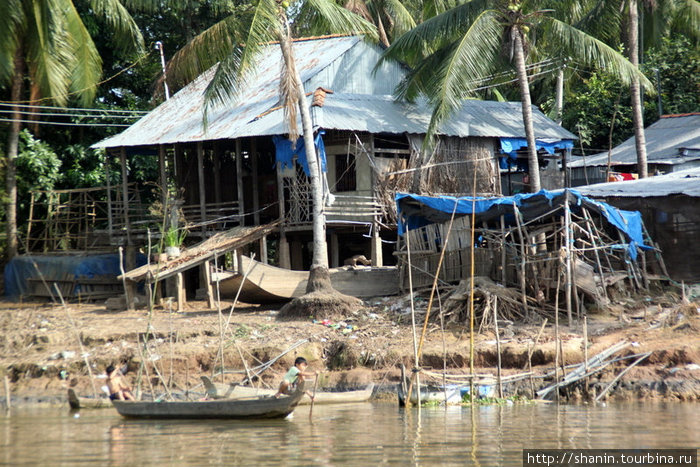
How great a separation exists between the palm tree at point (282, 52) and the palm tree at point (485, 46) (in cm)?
179

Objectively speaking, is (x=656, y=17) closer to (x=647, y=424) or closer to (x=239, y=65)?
(x=239, y=65)

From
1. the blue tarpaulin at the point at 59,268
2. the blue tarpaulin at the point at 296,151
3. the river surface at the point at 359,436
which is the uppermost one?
the blue tarpaulin at the point at 296,151

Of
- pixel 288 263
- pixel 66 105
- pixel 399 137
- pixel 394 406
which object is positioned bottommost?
pixel 394 406

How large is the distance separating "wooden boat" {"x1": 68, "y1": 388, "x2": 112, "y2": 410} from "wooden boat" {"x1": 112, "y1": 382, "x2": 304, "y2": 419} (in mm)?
1407

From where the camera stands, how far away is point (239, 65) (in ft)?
54.7

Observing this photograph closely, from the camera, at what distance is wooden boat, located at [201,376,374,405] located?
1338cm

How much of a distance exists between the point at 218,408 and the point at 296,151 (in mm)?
8492

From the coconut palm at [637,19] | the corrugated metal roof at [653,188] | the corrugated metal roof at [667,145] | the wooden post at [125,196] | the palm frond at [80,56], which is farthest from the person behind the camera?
the corrugated metal roof at [667,145]

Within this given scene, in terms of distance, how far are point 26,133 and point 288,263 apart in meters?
8.48

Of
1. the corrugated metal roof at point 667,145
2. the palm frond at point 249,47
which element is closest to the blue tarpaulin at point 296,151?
the palm frond at point 249,47

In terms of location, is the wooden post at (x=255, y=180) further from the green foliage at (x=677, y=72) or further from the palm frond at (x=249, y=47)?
the green foliage at (x=677, y=72)

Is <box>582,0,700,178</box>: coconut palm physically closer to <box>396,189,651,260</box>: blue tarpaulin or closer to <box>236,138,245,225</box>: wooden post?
<box>396,189,651,260</box>: blue tarpaulin

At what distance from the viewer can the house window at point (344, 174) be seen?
20812 mm

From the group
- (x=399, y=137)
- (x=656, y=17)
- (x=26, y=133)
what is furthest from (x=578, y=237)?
(x=26, y=133)
